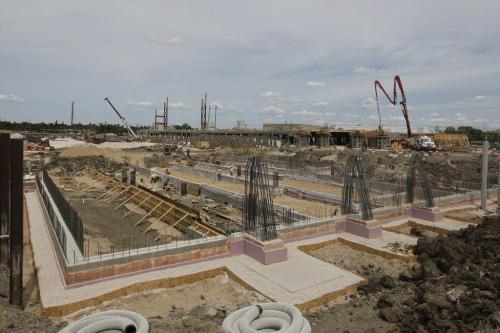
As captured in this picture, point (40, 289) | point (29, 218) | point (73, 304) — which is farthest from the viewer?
point (29, 218)

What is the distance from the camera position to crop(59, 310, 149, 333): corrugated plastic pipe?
16.3 feet

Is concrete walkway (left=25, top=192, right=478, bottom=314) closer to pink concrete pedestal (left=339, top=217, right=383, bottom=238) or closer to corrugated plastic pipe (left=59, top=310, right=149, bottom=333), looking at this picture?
pink concrete pedestal (left=339, top=217, right=383, bottom=238)

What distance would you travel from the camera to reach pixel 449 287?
8.00m

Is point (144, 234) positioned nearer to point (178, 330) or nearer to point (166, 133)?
point (178, 330)

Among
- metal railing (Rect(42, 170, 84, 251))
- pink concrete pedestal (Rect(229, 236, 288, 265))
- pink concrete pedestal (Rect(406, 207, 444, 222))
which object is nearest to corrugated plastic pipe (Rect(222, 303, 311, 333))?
pink concrete pedestal (Rect(229, 236, 288, 265))

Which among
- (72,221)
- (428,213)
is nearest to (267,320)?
(72,221)

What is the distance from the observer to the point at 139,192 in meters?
17.2

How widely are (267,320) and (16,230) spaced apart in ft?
17.1

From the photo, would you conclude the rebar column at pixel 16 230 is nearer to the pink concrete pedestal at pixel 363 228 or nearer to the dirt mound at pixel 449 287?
the dirt mound at pixel 449 287

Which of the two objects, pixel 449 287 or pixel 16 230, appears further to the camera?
pixel 449 287

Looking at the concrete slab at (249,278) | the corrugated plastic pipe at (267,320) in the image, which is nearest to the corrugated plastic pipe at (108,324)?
the corrugated plastic pipe at (267,320)

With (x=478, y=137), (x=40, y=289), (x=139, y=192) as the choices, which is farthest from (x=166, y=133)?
(x=40, y=289)

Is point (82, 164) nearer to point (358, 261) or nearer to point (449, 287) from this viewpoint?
point (358, 261)

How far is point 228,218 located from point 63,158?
26901mm
